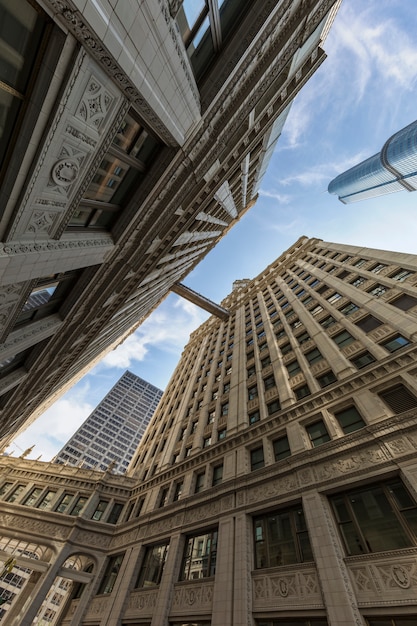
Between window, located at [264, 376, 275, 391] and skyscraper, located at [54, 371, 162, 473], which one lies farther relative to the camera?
skyscraper, located at [54, 371, 162, 473]

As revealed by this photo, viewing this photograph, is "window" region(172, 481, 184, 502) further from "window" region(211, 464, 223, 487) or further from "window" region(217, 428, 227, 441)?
"window" region(217, 428, 227, 441)

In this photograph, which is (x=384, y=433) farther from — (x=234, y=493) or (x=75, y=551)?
(x=75, y=551)

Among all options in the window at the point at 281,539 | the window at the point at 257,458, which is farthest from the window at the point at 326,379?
the window at the point at 281,539

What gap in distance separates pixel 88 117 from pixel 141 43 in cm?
207

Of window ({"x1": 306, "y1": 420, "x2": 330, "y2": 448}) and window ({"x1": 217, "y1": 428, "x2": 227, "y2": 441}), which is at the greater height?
window ({"x1": 217, "y1": 428, "x2": 227, "y2": 441})

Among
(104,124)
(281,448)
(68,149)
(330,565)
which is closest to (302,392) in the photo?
(281,448)

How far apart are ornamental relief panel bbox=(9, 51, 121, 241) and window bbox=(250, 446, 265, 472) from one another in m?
16.6

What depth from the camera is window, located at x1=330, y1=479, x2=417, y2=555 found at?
10.2m

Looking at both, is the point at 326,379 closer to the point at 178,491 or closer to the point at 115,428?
the point at 178,491

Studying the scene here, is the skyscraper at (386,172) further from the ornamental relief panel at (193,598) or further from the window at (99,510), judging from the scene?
the window at (99,510)

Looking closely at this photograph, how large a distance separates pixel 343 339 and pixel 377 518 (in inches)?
454

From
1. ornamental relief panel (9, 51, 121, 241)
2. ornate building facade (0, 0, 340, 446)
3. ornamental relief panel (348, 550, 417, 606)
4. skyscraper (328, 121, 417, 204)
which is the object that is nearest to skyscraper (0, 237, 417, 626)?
ornamental relief panel (348, 550, 417, 606)

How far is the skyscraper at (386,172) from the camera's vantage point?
131m

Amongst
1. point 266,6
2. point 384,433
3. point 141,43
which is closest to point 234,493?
point 384,433
